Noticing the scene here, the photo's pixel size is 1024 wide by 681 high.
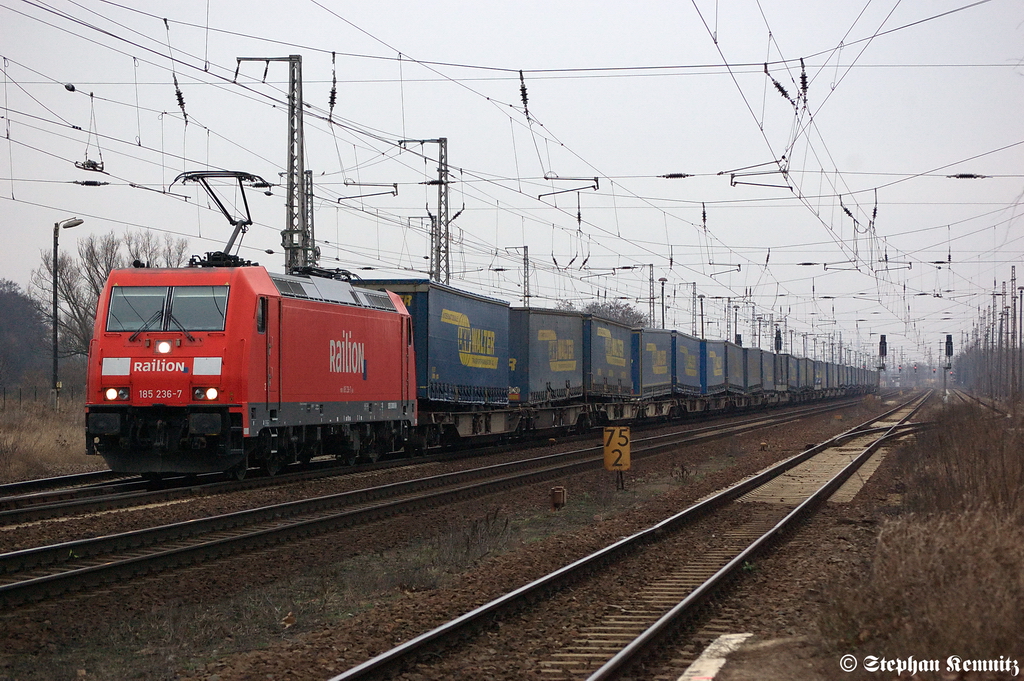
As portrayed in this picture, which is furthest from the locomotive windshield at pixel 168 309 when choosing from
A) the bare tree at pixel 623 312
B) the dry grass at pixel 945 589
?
the bare tree at pixel 623 312

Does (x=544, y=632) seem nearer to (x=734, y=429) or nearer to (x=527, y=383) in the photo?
(x=527, y=383)

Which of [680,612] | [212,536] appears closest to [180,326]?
[212,536]

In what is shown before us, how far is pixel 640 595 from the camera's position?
29.4ft

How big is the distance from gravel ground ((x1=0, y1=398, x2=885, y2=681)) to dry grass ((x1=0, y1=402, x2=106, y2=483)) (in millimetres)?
7087

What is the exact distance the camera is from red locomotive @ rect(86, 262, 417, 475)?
1460cm

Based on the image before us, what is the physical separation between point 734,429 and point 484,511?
79.4 feet

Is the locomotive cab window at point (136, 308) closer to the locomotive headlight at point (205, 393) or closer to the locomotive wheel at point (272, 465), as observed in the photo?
the locomotive headlight at point (205, 393)

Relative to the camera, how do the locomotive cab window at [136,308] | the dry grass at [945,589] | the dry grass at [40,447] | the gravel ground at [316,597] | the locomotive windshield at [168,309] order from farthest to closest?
the dry grass at [40,447], the locomotive cab window at [136,308], the locomotive windshield at [168,309], the gravel ground at [316,597], the dry grass at [945,589]

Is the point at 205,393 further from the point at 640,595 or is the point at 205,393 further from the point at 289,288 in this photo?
the point at 640,595

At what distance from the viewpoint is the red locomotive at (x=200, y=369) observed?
47.9 ft

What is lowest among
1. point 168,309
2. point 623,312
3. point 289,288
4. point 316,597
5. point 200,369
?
point 316,597

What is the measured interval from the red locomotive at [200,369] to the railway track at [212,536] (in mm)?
2072

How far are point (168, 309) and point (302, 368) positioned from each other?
2.55 metres

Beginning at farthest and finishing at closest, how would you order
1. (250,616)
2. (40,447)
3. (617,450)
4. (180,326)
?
(40,447), (617,450), (180,326), (250,616)
